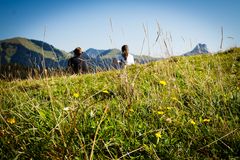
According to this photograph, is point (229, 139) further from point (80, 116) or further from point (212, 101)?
point (80, 116)

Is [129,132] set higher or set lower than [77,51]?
lower

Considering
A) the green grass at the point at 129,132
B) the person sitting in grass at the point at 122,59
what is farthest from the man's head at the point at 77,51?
the green grass at the point at 129,132

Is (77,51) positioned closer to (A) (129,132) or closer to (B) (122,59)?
(B) (122,59)

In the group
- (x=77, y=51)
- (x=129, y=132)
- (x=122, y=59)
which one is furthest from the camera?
(x=77, y=51)

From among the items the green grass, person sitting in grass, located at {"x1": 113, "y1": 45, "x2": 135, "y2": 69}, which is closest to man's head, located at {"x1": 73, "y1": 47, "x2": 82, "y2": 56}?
person sitting in grass, located at {"x1": 113, "y1": 45, "x2": 135, "y2": 69}

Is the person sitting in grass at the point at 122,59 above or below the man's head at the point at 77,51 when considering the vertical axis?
below

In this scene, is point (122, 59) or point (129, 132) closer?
point (129, 132)

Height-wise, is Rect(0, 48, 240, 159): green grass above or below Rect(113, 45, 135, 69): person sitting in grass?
below

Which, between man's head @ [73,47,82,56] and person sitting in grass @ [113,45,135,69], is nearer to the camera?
person sitting in grass @ [113,45,135,69]

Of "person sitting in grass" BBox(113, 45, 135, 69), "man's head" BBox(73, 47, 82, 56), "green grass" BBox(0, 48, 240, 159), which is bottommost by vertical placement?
"green grass" BBox(0, 48, 240, 159)

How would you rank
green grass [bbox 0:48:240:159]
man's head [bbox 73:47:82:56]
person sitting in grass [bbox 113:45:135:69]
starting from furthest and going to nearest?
man's head [bbox 73:47:82:56] → person sitting in grass [bbox 113:45:135:69] → green grass [bbox 0:48:240:159]

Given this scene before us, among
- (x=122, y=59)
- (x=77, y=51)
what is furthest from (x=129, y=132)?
(x=77, y=51)

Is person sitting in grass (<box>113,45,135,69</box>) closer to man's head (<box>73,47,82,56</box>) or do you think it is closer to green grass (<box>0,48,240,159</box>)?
green grass (<box>0,48,240,159</box>)

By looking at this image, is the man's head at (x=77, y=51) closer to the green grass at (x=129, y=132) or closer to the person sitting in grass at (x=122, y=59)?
the person sitting in grass at (x=122, y=59)
